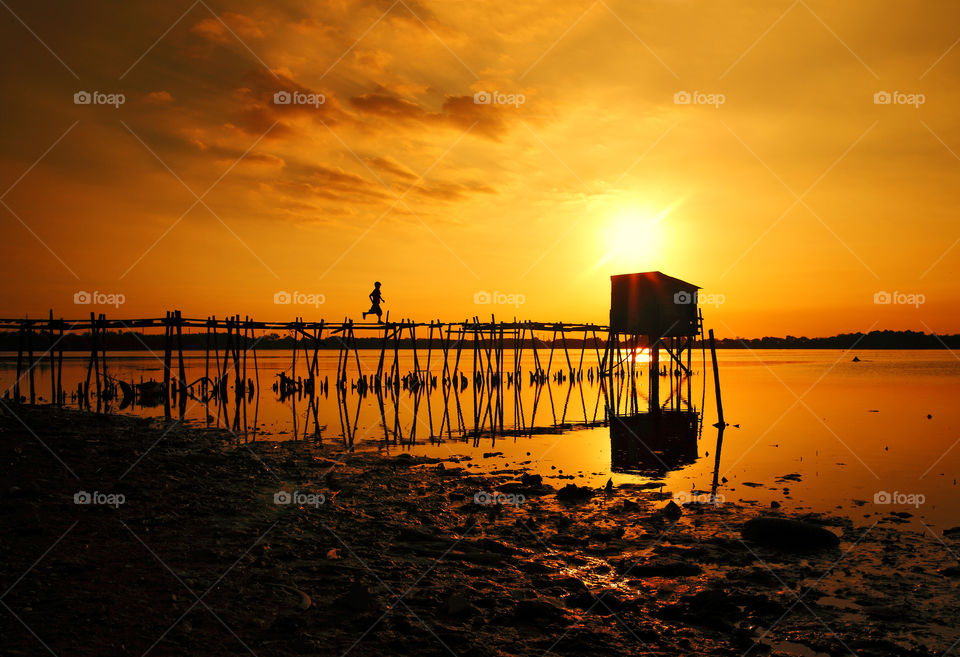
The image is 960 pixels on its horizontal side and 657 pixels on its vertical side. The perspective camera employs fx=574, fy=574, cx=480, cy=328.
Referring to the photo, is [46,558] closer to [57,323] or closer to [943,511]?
[943,511]

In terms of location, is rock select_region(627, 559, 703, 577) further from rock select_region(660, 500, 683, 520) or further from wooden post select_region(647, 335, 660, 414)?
wooden post select_region(647, 335, 660, 414)

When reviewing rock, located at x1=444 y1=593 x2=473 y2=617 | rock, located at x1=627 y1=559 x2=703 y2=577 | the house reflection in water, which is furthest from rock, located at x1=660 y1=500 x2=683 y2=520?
rock, located at x1=444 y1=593 x2=473 y2=617

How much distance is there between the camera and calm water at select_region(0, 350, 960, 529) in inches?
527

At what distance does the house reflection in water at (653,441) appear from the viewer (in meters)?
16.3

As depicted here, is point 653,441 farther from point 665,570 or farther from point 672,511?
point 665,570

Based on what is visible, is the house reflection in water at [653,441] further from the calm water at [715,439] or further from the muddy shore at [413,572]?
the muddy shore at [413,572]

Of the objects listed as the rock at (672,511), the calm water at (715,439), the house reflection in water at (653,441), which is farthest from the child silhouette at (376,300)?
the rock at (672,511)

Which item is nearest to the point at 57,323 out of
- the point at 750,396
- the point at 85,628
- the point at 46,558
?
the point at 46,558

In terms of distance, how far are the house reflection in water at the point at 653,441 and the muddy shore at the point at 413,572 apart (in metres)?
4.54

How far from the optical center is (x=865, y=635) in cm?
608

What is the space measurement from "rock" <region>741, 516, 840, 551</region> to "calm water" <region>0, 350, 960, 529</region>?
2.80m

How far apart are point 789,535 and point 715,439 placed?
12.6 meters

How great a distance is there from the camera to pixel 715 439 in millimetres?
21047

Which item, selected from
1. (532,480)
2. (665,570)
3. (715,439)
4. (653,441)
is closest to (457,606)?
(665,570)
